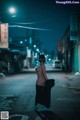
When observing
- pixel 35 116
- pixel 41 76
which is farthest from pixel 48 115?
pixel 41 76

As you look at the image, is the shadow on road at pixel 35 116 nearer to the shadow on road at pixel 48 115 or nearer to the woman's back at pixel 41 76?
the shadow on road at pixel 48 115

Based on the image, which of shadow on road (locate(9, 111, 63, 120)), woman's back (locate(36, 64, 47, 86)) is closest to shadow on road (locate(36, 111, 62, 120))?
shadow on road (locate(9, 111, 63, 120))

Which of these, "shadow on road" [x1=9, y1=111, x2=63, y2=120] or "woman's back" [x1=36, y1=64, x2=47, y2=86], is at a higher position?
"woman's back" [x1=36, y1=64, x2=47, y2=86]

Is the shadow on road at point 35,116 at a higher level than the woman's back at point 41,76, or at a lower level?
lower

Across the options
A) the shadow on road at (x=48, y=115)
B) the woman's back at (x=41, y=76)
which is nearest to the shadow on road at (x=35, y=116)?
the shadow on road at (x=48, y=115)

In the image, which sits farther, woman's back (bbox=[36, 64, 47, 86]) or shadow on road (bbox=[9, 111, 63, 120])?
woman's back (bbox=[36, 64, 47, 86])

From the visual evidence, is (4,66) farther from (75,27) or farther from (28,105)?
(28,105)

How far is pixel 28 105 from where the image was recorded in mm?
14109

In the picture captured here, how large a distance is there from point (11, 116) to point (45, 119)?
1.27 meters

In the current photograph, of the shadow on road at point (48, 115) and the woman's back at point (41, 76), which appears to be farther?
the woman's back at point (41, 76)

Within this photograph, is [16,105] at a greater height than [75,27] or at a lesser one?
lesser

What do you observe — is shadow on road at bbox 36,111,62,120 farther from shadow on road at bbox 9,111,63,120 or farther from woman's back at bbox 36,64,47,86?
woman's back at bbox 36,64,47,86

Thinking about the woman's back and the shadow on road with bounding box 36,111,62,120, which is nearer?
the shadow on road with bounding box 36,111,62,120

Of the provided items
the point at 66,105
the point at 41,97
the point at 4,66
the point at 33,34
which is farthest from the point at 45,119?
the point at 33,34
